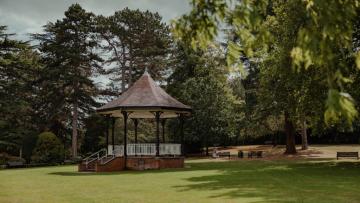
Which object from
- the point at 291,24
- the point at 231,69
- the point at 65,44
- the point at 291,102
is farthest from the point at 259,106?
the point at 231,69

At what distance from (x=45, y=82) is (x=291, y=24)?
31818mm

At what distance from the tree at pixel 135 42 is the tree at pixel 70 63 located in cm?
244

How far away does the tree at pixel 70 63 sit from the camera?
5009cm

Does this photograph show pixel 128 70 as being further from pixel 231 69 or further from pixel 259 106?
pixel 231 69

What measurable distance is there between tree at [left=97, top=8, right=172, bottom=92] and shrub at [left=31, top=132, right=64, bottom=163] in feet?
43.5

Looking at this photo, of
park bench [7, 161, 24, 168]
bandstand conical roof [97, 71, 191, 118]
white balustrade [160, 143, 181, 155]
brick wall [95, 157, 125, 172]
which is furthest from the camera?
park bench [7, 161, 24, 168]

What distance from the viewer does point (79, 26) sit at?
50781 mm

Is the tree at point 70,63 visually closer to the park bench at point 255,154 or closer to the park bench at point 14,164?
the park bench at point 14,164

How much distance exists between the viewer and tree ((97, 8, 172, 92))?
5394cm

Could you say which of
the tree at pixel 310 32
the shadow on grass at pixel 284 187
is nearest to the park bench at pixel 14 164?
the shadow on grass at pixel 284 187

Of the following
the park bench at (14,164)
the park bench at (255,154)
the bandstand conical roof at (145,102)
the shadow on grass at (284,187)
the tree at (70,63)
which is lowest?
the shadow on grass at (284,187)

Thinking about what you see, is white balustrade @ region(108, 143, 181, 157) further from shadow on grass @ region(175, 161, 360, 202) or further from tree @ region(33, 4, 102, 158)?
tree @ region(33, 4, 102, 158)

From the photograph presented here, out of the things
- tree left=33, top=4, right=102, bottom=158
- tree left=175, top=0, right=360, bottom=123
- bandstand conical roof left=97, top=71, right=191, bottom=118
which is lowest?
tree left=175, top=0, right=360, bottom=123

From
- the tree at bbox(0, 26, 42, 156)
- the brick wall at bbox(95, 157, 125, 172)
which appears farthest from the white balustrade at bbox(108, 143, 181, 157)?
the tree at bbox(0, 26, 42, 156)
